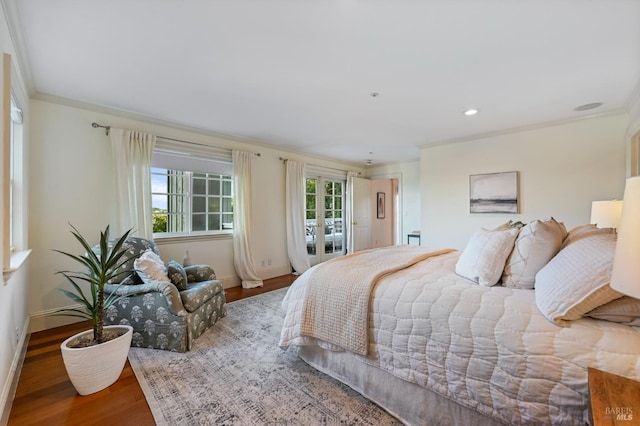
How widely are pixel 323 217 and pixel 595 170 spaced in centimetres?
425

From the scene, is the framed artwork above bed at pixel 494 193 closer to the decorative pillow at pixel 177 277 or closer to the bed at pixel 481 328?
the bed at pixel 481 328

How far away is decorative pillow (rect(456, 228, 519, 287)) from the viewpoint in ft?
5.29

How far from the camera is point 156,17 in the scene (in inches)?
65.2

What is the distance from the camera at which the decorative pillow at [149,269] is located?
2430 millimetres

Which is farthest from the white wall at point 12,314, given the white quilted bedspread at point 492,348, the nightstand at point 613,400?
the nightstand at point 613,400

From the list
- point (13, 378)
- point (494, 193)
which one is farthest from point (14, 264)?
point (494, 193)

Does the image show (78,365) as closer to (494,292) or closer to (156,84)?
(156,84)

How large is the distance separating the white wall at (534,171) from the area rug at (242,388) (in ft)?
11.1

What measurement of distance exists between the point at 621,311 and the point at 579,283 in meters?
0.16

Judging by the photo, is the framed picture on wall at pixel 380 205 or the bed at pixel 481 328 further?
the framed picture on wall at pixel 380 205

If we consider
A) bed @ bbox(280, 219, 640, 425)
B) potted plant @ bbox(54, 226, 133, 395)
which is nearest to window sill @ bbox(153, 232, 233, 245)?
potted plant @ bbox(54, 226, 133, 395)

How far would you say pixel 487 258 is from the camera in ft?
5.46

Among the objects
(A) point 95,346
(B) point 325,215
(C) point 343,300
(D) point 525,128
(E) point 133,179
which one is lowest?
(A) point 95,346

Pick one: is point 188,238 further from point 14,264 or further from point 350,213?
point 350,213
